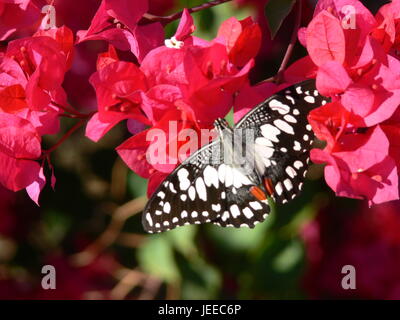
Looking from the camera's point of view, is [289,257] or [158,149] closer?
[158,149]

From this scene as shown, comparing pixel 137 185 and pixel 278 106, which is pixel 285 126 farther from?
pixel 137 185

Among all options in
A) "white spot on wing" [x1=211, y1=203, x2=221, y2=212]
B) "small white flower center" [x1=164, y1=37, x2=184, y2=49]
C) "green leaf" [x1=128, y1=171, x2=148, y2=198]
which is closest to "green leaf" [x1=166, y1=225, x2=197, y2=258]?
"green leaf" [x1=128, y1=171, x2=148, y2=198]

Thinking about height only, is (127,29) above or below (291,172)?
above

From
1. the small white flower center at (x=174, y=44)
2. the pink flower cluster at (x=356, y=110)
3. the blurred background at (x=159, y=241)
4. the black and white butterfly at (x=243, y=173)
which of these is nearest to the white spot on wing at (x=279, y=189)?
the black and white butterfly at (x=243, y=173)

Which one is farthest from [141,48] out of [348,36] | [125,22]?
[348,36]

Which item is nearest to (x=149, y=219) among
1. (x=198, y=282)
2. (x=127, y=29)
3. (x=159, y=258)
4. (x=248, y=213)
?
(x=248, y=213)

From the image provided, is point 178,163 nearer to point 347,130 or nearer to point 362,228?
point 347,130
